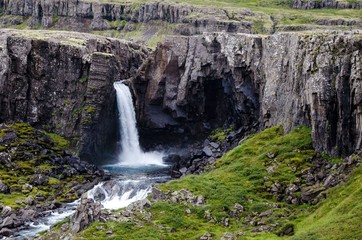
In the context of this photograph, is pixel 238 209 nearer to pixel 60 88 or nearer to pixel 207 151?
pixel 207 151

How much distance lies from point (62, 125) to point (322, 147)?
5376 centimetres

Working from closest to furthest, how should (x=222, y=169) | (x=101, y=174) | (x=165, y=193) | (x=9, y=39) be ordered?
1. (x=165, y=193)
2. (x=222, y=169)
3. (x=101, y=174)
4. (x=9, y=39)

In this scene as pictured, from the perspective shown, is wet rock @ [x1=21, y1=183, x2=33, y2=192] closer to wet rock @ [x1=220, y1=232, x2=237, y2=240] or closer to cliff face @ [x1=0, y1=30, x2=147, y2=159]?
cliff face @ [x1=0, y1=30, x2=147, y2=159]

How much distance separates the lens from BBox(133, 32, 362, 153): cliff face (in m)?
60.2

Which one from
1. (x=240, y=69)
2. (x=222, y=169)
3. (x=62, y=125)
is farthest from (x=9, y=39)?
(x=222, y=169)

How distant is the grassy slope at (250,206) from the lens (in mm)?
46219

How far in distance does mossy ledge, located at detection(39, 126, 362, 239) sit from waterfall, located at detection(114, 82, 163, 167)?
3624cm

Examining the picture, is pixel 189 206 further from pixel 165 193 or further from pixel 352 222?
pixel 352 222

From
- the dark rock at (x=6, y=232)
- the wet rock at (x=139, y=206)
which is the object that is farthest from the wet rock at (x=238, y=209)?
the dark rock at (x=6, y=232)

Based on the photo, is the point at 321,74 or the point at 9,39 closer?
the point at 321,74

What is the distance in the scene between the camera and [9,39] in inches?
3944

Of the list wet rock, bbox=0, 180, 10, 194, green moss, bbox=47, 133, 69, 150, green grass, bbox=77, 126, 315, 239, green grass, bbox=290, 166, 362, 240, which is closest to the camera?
green grass, bbox=290, 166, 362, 240

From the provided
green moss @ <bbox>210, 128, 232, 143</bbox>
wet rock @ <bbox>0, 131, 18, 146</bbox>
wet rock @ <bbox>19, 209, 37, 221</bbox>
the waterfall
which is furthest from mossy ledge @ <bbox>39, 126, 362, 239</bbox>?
the waterfall

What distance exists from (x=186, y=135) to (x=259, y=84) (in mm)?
19449
